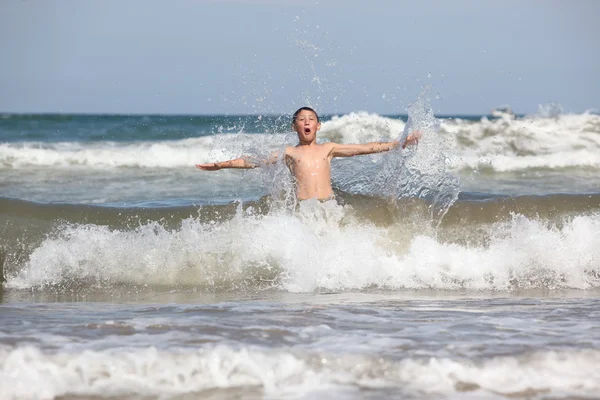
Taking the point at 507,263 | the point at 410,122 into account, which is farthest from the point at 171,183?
the point at 507,263

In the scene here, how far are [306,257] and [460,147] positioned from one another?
13348 mm

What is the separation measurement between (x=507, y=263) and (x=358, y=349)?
323 centimetres

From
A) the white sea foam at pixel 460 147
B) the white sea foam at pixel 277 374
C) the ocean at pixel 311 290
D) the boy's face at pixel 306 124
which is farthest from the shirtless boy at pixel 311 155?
the white sea foam at pixel 460 147

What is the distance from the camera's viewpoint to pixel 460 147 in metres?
19.4

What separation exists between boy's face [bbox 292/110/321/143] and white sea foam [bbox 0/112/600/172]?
8.73 meters

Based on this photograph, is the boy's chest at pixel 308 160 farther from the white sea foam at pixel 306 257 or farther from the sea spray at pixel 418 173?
the sea spray at pixel 418 173

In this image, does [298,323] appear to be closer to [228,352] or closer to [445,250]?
[228,352]

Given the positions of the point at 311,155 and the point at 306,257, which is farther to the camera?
the point at 311,155

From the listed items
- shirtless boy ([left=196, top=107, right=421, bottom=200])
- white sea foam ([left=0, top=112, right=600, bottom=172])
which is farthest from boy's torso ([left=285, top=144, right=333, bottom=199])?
white sea foam ([left=0, top=112, right=600, bottom=172])

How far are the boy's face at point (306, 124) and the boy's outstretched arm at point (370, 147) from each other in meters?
0.29

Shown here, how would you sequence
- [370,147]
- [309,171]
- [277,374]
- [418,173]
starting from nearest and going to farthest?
[277,374]
[370,147]
[309,171]
[418,173]

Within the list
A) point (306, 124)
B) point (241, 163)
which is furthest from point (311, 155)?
point (241, 163)

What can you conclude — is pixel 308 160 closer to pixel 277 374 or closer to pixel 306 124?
pixel 306 124

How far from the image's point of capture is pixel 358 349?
4.06 metres
